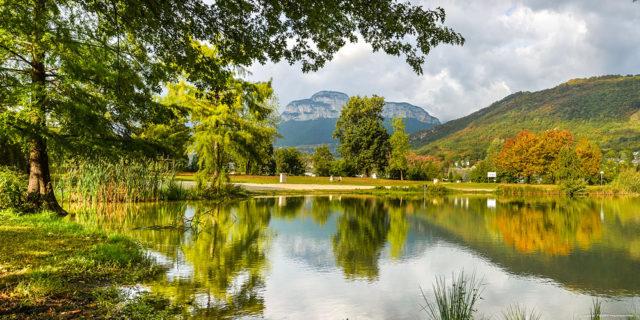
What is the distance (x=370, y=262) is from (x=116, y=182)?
11621 mm

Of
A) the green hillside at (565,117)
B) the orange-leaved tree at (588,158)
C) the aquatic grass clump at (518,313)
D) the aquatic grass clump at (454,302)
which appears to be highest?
the green hillside at (565,117)

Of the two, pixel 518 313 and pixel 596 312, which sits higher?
pixel 596 312

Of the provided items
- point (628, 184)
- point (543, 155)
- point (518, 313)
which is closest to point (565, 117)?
point (543, 155)

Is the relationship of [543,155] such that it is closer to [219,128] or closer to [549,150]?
[549,150]

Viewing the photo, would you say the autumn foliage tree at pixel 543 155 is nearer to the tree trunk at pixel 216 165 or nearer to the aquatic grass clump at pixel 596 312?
the tree trunk at pixel 216 165

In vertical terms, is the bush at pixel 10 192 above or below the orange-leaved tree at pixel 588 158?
below

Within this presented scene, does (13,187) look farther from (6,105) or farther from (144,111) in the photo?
(144,111)

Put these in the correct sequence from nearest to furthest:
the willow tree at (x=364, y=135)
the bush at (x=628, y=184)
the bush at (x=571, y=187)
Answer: the bush at (x=571, y=187), the bush at (x=628, y=184), the willow tree at (x=364, y=135)

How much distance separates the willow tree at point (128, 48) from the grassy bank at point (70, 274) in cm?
301

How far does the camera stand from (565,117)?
139375mm

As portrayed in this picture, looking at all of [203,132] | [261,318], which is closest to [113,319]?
[261,318]

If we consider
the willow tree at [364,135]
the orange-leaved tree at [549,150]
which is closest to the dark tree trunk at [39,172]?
the willow tree at [364,135]

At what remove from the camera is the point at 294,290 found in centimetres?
620

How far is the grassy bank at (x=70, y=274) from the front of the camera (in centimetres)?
452
